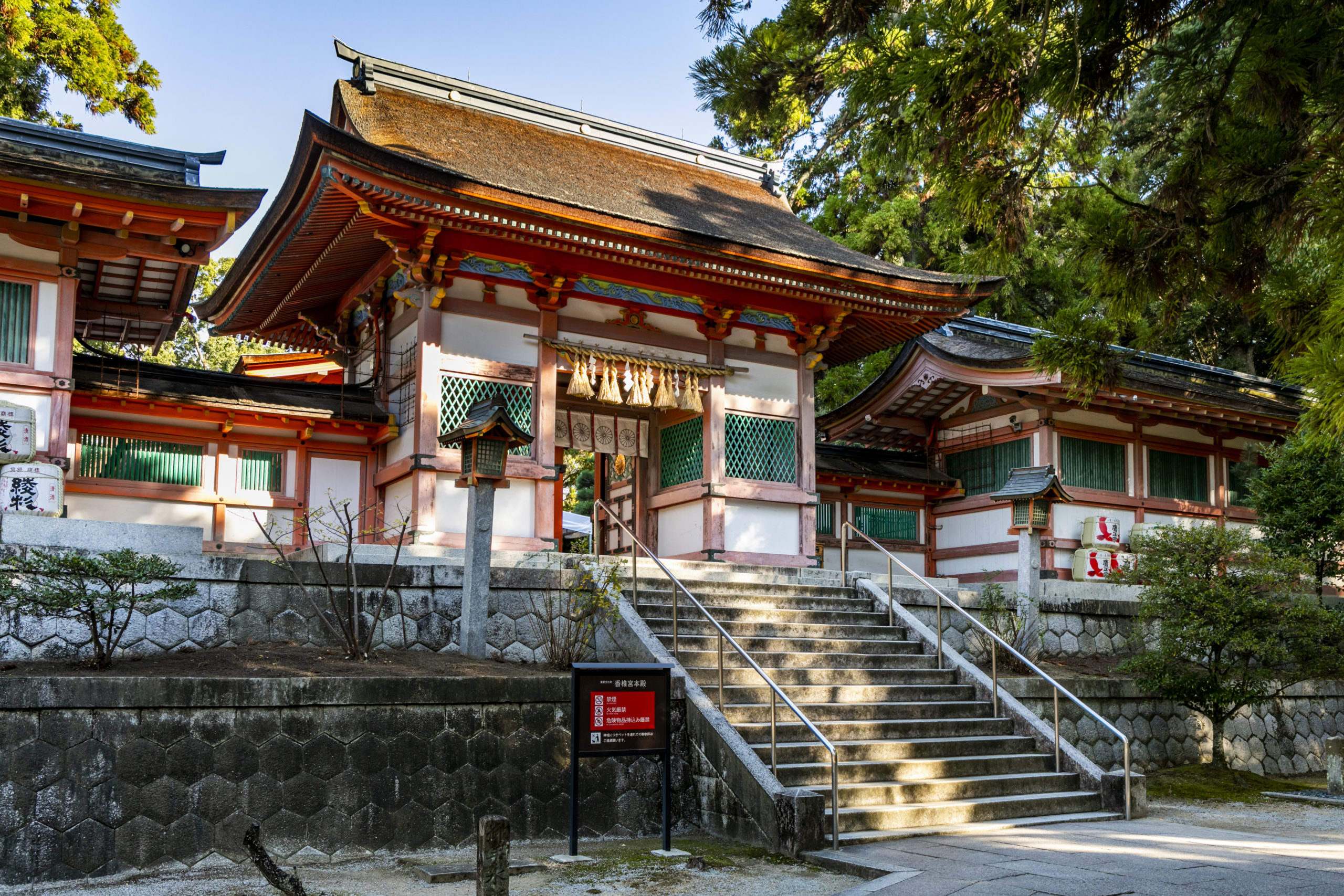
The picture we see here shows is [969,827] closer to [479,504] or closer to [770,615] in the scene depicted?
[770,615]

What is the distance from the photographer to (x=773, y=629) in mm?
10758

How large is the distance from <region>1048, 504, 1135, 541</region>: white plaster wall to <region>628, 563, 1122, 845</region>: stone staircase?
5926 millimetres

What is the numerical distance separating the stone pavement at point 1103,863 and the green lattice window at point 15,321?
8621mm

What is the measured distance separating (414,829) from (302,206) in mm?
6990

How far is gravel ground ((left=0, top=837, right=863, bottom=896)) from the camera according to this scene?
641 cm

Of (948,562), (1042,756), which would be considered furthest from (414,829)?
(948,562)

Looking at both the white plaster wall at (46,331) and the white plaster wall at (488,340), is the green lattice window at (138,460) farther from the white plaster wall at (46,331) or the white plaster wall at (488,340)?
the white plaster wall at (488,340)

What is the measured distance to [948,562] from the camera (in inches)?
711

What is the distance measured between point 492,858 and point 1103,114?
534 cm

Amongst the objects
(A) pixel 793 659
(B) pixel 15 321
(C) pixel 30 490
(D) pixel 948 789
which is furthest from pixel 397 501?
(D) pixel 948 789

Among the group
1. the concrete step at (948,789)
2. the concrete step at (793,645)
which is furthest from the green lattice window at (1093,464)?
the concrete step at (948,789)

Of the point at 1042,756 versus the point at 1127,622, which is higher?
the point at 1127,622

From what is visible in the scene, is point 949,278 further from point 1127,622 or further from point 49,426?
point 49,426

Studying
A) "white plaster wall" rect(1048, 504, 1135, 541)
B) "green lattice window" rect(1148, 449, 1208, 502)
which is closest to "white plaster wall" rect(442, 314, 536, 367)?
"white plaster wall" rect(1048, 504, 1135, 541)
